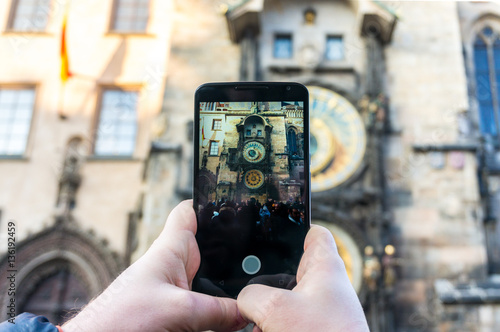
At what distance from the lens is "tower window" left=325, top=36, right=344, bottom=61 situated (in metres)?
9.96

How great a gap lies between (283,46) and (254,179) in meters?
8.70

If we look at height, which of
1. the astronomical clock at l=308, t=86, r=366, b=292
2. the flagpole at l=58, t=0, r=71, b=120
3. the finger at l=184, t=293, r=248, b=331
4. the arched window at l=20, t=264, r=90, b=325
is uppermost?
the flagpole at l=58, t=0, r=71, b=120

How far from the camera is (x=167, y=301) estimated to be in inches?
57.1

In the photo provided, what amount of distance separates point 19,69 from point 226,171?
12.1 m

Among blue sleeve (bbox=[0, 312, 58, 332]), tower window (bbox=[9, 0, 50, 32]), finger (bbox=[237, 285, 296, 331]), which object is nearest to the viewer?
blue sleeve (bbox=[0, 312, 58, 332])

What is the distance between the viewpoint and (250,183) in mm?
1936

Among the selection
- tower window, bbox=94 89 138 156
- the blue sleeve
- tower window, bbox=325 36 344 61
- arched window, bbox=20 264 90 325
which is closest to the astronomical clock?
tower window, bbox=325 36 344 61

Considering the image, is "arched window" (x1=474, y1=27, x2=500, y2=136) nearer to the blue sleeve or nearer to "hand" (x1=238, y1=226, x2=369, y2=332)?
"hand" (x1=238, y1=226, x2=369, y2=332)

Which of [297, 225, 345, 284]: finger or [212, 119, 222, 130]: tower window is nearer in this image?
[297, 225, 345, 284]: finger

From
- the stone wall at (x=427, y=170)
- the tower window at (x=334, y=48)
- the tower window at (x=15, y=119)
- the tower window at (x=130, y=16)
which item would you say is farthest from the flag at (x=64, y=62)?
the stone wall at (x=427, y=170)

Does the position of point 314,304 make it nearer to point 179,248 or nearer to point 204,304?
point 204,304

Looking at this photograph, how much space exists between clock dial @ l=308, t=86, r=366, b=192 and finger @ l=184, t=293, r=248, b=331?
6.95 metres

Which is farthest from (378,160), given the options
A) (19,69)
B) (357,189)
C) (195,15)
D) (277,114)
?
(19,69)

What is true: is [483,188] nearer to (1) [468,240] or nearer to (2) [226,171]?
(1) [468,240]
